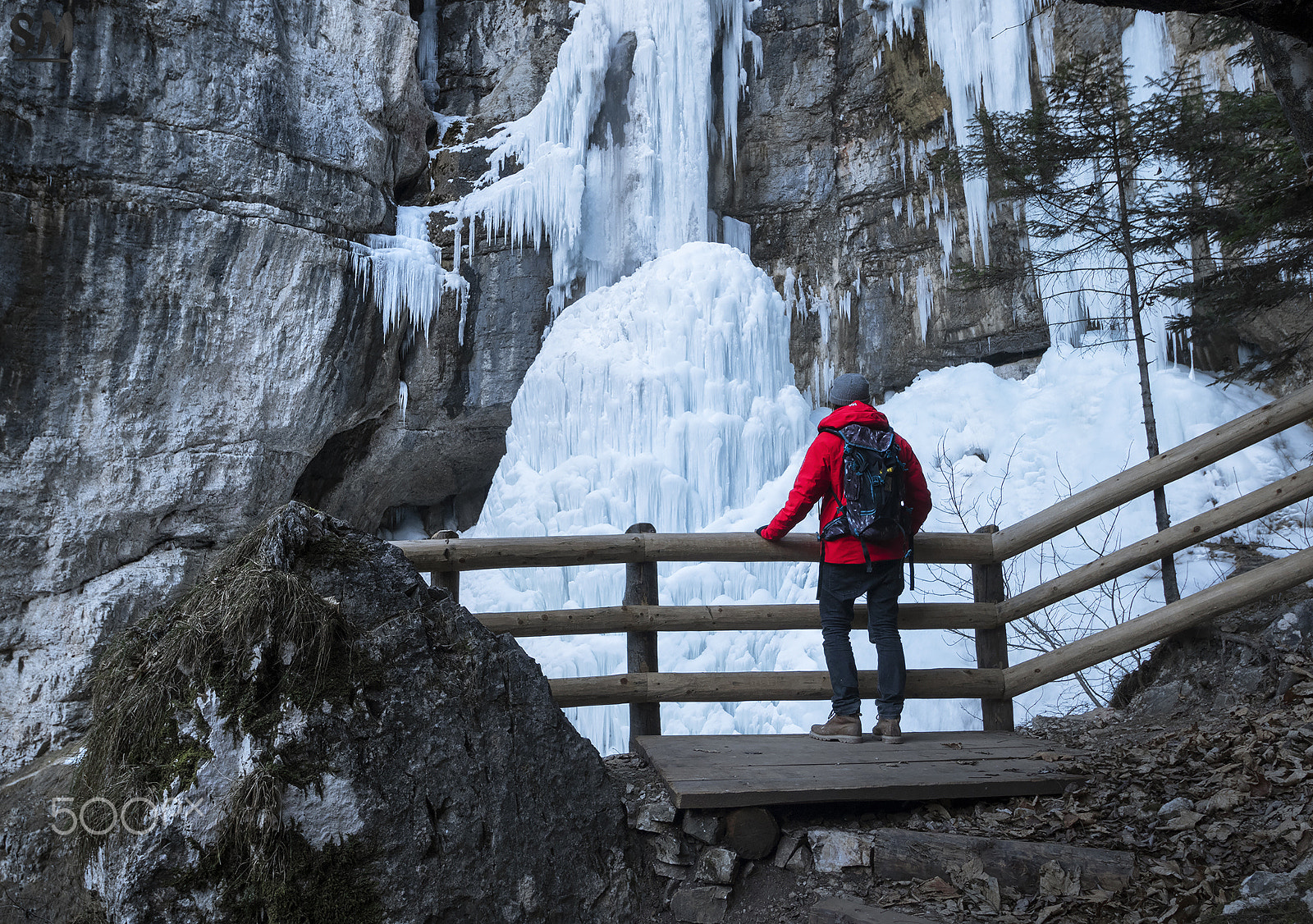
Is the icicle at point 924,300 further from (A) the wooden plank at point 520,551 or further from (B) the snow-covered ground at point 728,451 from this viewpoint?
(A) the wooden plank at point 520,551

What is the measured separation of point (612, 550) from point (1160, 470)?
2.84 meters

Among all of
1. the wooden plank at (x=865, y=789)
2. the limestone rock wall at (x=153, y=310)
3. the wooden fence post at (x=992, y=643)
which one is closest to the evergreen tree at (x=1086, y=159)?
the wooden fence post at (x=992, y=643)

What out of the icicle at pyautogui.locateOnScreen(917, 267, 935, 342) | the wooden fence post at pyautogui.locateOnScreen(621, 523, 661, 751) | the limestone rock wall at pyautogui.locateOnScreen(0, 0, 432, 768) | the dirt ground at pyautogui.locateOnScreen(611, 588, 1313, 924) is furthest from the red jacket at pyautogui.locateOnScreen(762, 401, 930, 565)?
the icicle at pyautogui.locateOnScreen(917, 267, 935, 342)

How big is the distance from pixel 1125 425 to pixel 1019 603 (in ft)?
26.6

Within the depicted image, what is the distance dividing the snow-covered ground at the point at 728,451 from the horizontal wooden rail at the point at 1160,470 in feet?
15.4

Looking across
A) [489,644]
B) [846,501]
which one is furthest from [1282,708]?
[489,644]

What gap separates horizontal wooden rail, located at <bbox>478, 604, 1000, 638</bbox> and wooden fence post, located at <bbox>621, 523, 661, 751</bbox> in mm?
78

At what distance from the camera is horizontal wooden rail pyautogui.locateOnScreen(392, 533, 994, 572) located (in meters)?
4.23

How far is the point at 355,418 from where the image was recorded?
1420 centimetres

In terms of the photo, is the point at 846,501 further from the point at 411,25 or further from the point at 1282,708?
the point at 411,25

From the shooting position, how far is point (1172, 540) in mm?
4234

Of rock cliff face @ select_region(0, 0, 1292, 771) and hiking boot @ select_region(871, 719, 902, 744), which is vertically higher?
rock cliff face @ select_region(0, 0, 1292, 771)

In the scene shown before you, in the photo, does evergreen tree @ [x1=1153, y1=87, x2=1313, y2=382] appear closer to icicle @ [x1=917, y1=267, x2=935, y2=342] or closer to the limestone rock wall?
icicle @ [x1=917, y1=267, x2=935, y2=342]

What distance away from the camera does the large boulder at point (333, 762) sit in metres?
2.43
